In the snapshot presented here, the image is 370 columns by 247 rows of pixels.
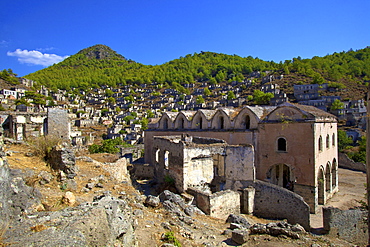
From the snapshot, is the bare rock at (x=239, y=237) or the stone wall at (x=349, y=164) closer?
the bare rock at (x=239, y=237)

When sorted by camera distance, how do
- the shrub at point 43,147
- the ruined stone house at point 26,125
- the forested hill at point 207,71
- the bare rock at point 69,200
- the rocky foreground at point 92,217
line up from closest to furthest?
the rocky foreground at point 92,217 < the bare rock at point 69,200 < the shrub at point 43,147 < the ruined stone house at point 26,125 < the forested hill at point 207,71

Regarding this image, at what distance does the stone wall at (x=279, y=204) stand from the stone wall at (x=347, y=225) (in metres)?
1.08

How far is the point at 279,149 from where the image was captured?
1672 centimetres

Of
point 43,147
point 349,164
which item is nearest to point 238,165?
point 43,147

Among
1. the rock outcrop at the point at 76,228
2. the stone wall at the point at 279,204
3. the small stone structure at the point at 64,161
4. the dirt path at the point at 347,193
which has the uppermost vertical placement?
the small stone structure at the point at 64,161

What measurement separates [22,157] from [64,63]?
201377mm

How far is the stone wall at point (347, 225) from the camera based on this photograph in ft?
36.0

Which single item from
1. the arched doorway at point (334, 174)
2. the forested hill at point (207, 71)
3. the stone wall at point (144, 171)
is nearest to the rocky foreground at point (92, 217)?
the stone wall at point (144, 171)

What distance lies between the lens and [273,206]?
12.6 metres

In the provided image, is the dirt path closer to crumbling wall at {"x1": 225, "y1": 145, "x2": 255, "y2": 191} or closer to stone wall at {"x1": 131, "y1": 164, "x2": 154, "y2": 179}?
crumbling wall at {"x1": 225, "y1": 145, "x2": 255, "y2": 191}

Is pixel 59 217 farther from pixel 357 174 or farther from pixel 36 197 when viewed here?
pixel 357 174

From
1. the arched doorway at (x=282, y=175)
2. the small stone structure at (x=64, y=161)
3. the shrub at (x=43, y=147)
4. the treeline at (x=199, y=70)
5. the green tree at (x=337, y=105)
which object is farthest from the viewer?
the treeline at (x=199, y=70)

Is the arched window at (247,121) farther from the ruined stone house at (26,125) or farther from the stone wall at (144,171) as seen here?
the ruined stone house at (26,125)

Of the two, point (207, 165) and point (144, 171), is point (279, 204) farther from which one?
point (144, 171)
